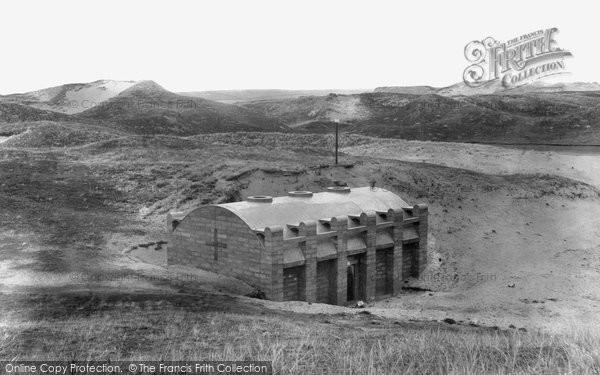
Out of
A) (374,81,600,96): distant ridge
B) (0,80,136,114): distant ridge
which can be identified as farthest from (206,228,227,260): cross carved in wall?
(374,81,600,96): distant ridge

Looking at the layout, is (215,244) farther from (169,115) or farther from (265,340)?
(169,115)

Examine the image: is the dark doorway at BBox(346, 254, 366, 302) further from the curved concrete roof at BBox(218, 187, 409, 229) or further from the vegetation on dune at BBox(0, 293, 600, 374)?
the vegetation on dune at BBox(0, 293, 600, 374)

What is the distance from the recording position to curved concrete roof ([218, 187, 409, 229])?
22.5 meters

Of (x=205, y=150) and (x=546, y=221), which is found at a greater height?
(x=205, y=150)

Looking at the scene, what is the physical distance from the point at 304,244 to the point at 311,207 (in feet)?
7.86

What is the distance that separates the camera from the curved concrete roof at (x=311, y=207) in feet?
73.9

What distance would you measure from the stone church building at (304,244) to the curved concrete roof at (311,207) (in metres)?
0.04

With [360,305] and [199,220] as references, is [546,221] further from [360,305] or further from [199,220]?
[199,220]

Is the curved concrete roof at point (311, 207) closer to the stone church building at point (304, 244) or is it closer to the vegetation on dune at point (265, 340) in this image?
the stone church building at point (304, 244)

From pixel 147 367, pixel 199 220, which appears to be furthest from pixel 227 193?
pixel 147 367

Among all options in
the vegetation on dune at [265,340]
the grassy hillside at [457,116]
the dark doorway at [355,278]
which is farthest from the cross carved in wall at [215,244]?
the grassy hillside at [457,116]

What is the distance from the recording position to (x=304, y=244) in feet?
74.4

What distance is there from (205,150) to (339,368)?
37.5 metres

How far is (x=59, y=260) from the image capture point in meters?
23.7
